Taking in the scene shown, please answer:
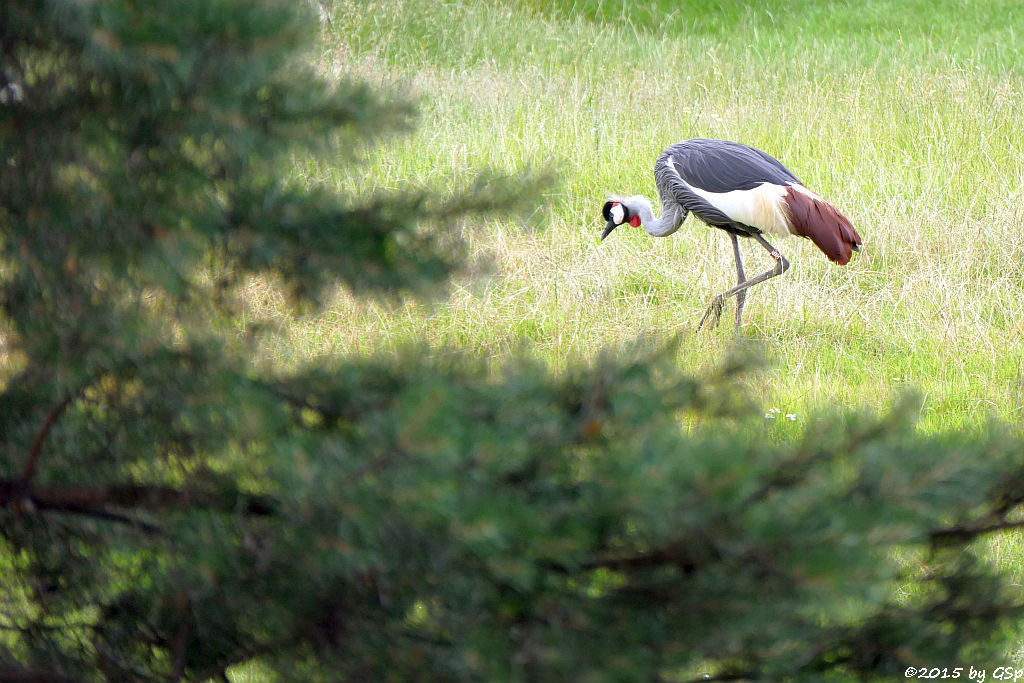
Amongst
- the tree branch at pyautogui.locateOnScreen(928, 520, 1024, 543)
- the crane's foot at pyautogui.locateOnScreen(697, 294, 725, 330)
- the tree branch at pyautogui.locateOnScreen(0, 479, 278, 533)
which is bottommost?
the crane's foot at pyautogui.locateOnScreen(697, 294, 725, 330)

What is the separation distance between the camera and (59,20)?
41.4 inches

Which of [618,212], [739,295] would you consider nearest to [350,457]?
[739,295]

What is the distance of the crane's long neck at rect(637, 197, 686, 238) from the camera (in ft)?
17.5

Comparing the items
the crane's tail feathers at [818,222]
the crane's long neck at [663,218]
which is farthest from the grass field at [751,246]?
the crane's tail feathers at [818,222]

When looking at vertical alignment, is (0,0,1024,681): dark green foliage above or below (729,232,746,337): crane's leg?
above

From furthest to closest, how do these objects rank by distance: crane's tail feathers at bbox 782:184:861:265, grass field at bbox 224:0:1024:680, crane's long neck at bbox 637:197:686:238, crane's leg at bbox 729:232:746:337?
crane's long neck at bbox 637:197:686:238 → crane's leg at bbox 729:232:746:337 → crane's tail feathers at bbox 782:184:861:265 → grass field at bbox 224:0:1024:680

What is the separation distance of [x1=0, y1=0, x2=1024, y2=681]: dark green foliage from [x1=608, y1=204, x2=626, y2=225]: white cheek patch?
13.2 feet

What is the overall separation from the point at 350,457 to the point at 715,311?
4.11m

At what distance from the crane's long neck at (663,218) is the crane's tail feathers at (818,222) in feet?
2.46

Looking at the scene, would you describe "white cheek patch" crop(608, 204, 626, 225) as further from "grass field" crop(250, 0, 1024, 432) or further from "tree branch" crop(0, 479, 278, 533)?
"tree branch" crop(0, 479, 278, 533)

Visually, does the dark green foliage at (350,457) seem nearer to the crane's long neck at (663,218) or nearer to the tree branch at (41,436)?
the tree branch at (41,436)

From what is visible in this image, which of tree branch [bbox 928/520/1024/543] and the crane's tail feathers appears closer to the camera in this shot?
tree branch [bbox 928/520/1024/543]

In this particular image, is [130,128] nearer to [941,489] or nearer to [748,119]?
[941,489]

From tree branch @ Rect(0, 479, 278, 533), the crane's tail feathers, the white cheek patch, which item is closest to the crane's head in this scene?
the white cheek patch
